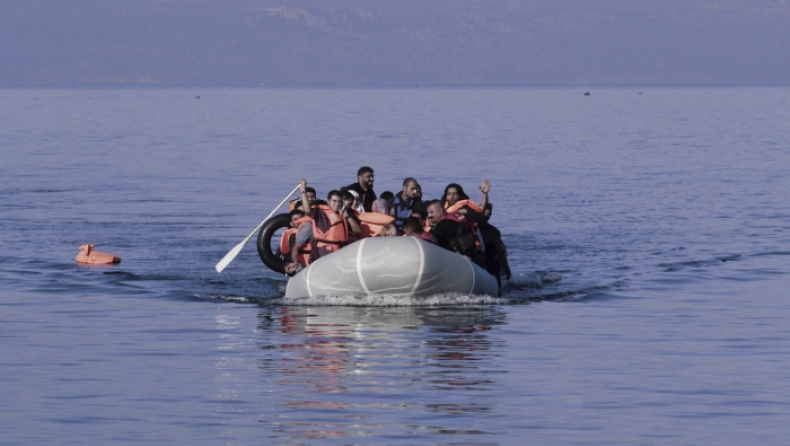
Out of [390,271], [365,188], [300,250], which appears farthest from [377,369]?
[365,188]

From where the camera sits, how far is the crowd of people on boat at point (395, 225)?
18.8m

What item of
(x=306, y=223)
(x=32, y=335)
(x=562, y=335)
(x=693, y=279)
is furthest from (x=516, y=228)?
(x=32, y=335)

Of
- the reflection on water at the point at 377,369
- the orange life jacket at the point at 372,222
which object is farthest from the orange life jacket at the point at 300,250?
the reflection on water at the point at 377,369

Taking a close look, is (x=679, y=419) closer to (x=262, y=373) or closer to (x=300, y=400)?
(x=300, y=400)

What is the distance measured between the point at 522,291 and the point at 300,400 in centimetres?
879

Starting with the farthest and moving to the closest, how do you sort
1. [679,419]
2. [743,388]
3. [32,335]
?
[32,335], [743,388], [679,419]

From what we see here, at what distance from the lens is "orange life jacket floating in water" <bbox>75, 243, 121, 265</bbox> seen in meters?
22.5

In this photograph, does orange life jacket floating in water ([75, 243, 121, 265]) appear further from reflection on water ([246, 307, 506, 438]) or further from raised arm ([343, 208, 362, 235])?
raised arm ([343, 208, 362, 235])

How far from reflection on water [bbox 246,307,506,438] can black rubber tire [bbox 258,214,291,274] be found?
254cm

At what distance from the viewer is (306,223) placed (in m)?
19.6

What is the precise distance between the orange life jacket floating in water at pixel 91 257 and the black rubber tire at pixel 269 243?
124 inches

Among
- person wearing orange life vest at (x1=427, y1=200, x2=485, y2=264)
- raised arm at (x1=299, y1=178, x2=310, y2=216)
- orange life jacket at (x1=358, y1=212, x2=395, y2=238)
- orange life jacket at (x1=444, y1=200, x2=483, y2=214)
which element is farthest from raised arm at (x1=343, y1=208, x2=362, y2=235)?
orange life jacket at (x1=444, y1=200, x2=483, y2=214)

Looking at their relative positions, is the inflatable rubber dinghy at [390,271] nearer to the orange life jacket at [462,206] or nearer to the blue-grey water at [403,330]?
the blue-grey water at [403,330]

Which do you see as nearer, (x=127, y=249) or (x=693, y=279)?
(x=693, y=279)
